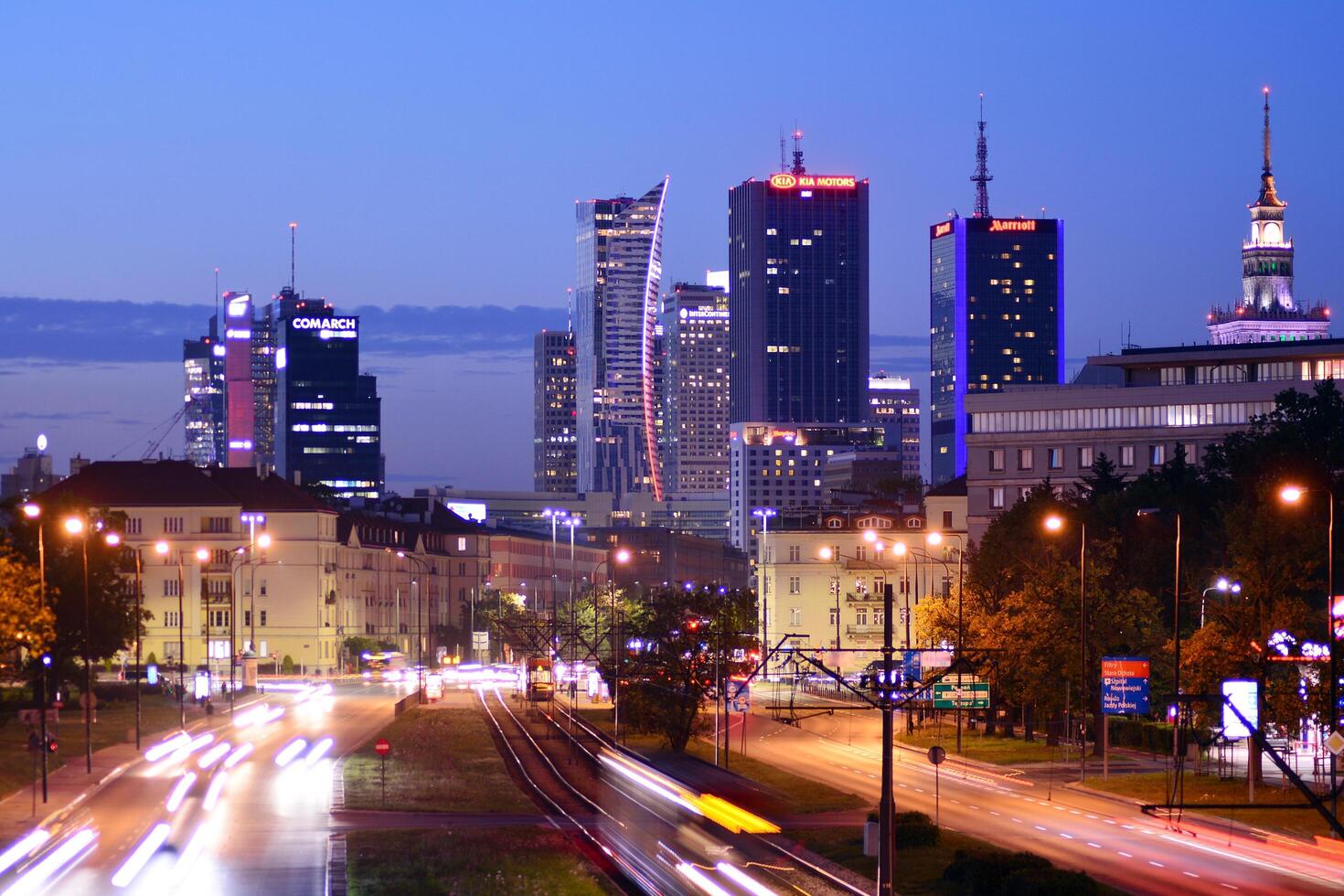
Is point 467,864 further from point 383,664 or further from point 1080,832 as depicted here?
point 383,664

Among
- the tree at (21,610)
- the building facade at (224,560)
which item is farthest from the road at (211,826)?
the building facade at (224,560)

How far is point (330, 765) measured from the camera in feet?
291

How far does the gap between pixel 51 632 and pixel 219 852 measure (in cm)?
2327

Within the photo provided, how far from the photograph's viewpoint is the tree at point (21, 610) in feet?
243

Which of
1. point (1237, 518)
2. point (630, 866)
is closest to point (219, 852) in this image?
point (630, 866)

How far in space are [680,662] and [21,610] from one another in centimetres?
3778

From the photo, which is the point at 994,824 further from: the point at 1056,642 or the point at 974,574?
the point at 974,574

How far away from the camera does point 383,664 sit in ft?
625

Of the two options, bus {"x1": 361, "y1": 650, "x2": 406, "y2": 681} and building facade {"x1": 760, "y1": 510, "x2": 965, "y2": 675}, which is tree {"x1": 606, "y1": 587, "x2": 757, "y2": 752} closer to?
bus {"x1": 361, "y1": 650, "x2": 406, "y2": 681}

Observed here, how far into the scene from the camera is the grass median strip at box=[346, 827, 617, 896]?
51.7 metres

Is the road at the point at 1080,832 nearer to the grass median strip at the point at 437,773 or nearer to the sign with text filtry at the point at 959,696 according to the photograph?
the sign with text filtry at the point at 959,696

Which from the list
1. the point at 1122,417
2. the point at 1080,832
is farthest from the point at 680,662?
the point at 1122,417

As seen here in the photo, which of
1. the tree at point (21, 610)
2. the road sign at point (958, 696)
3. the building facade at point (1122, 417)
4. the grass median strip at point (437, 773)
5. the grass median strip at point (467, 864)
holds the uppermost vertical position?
the building facade at point (1122, 417)

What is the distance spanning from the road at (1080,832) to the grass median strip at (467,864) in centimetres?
898
